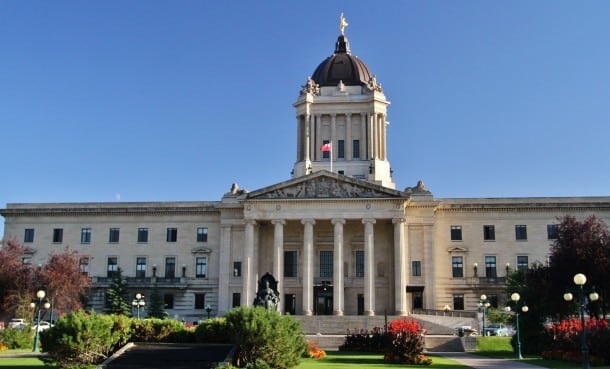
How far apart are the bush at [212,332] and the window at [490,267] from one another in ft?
150

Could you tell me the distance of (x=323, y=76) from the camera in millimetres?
86562

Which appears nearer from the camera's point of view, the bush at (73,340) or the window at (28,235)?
the bush at (73,340)

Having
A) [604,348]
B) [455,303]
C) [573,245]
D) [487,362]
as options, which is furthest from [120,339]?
[455,303]

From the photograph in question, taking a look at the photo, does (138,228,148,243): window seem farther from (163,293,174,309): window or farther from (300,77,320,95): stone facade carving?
(300,77,320,95): stone facade carving

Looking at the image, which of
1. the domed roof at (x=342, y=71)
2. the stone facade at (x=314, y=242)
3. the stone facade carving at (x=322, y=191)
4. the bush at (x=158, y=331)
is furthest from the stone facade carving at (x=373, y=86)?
the bush at (x=158, y=331)

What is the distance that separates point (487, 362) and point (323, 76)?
56405 mm

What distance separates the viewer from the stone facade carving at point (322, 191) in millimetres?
→ 68500

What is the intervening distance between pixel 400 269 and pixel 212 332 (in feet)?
124

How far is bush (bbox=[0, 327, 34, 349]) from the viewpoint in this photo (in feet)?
143

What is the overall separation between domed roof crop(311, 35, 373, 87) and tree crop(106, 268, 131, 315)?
1340 inches

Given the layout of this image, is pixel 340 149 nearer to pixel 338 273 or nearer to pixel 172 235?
pixel 338 273

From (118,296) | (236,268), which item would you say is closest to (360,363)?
(236,268)

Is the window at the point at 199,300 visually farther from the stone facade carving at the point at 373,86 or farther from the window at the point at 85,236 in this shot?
the stone facade carving at the point at 373,86

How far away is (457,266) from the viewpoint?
235 feet
